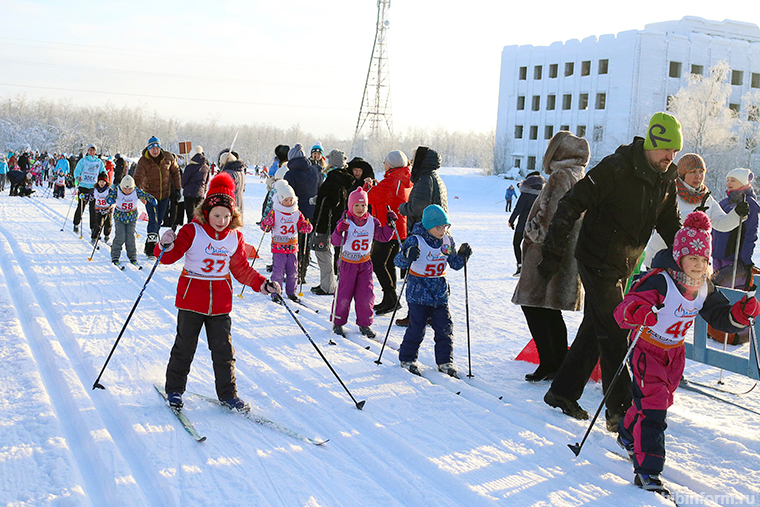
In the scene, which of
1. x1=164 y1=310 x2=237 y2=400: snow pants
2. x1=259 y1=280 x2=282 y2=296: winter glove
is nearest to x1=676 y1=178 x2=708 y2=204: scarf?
x1=259 y1=280 x2=282 y2=296: winter glove

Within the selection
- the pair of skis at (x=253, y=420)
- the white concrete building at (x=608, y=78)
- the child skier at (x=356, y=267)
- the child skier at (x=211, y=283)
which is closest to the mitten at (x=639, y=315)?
the pair of skis at (x=253, y=420)

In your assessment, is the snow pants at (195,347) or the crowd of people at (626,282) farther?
the snow pants at (195,347)

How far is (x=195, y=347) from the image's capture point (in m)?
4.09

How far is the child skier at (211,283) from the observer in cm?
401

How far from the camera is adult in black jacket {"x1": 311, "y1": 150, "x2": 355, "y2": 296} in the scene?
809 centimetres

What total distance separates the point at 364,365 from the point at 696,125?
130 ft

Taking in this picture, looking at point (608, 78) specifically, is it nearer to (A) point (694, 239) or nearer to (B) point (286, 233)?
(B) point (286, 233)

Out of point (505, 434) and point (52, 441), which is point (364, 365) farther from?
point (52, 441)

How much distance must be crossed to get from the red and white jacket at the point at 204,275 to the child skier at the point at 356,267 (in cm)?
223

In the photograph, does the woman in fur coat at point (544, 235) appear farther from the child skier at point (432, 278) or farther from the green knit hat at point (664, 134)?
the green knit hat at point (664, 134)

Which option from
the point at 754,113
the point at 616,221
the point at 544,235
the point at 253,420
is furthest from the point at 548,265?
the point at 754,113

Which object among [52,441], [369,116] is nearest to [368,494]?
[52,441]

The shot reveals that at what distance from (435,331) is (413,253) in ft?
2.28

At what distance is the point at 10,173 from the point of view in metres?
22.3
